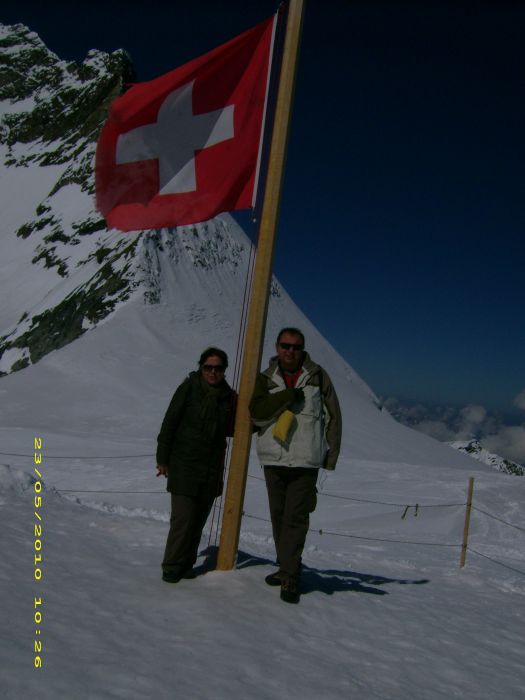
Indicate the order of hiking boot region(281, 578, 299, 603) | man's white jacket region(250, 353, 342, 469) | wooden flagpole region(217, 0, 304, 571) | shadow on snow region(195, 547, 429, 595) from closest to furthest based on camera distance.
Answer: hiking boot region(281, 578, 299, 603) → man's white jacket region(250, 353, 342, 469) → wooden flagpole region(217, 0, 304, 571) → shadow on snow region(195, 547, 429, 595)

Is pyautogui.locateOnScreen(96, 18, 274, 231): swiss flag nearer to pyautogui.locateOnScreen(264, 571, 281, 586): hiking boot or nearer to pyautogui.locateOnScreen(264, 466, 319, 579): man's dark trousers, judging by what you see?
pyautogui.locateOnScreen(264, 466, 319, 579): man's dark trousers

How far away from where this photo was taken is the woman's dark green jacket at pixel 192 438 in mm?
4523

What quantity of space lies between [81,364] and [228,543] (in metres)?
27.1

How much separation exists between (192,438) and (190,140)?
280 cm

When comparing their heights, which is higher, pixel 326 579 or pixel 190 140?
pixel 190 140

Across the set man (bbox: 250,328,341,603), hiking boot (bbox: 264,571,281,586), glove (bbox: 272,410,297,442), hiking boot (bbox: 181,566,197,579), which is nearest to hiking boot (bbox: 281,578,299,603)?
man (bbox: 250,328,341,603)

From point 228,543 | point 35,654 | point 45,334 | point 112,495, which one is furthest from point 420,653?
point 45,334

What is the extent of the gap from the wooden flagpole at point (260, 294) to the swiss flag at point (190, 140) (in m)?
0.24

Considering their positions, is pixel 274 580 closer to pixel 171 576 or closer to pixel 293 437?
pixel 171 576

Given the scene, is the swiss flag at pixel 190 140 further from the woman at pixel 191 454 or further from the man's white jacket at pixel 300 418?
the man's white jacket at pixel 300 418

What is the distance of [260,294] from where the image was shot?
479cm

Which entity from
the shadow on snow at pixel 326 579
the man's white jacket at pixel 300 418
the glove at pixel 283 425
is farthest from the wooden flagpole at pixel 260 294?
→ the shadow on snow at pixel 326 579

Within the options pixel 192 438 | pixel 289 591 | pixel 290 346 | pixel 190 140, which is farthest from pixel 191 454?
pixel 190 140

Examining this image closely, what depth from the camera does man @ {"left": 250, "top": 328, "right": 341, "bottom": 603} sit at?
14.6 feet
